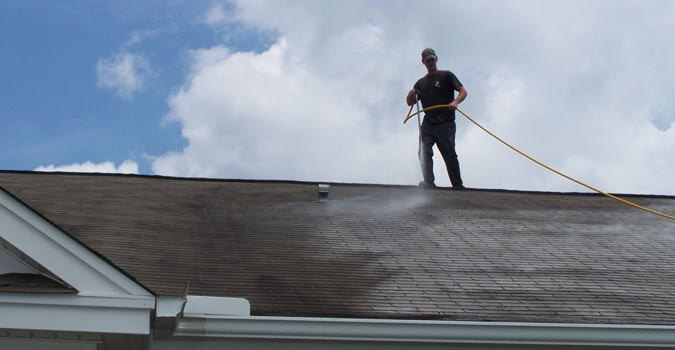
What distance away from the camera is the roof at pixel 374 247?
230 inches

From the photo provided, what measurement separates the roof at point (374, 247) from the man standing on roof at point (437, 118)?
2.68 ft

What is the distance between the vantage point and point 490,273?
21.8 ft

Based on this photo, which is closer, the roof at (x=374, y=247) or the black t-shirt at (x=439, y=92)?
the roof at (x=374, y=247)

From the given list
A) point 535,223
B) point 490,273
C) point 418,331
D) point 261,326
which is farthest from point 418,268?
point 535,223

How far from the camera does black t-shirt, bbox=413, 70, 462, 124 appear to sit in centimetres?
1046

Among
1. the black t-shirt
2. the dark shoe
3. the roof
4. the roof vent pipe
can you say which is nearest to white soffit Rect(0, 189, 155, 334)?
the roof

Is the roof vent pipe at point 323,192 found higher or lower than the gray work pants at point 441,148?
lower

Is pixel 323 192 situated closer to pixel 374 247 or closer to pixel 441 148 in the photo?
pixel 374 247

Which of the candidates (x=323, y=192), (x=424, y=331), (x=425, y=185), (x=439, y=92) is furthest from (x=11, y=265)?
(x=439, y=92)

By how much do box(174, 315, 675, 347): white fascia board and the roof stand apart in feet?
0.46

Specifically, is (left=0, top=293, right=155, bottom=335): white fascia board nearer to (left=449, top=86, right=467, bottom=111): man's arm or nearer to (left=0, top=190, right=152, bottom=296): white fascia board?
(left=0, top=190, right=152, bottom=296): white fascia board

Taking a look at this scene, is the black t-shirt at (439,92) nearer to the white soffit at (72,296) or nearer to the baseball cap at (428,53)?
A: the baseball cap at (428,53)

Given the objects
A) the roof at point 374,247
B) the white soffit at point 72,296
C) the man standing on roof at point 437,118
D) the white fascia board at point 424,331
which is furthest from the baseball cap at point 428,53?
the white soffit at point 72,296

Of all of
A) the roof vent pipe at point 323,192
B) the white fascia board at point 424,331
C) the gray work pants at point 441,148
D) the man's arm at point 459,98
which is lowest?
the white fascia board at point 424,331
